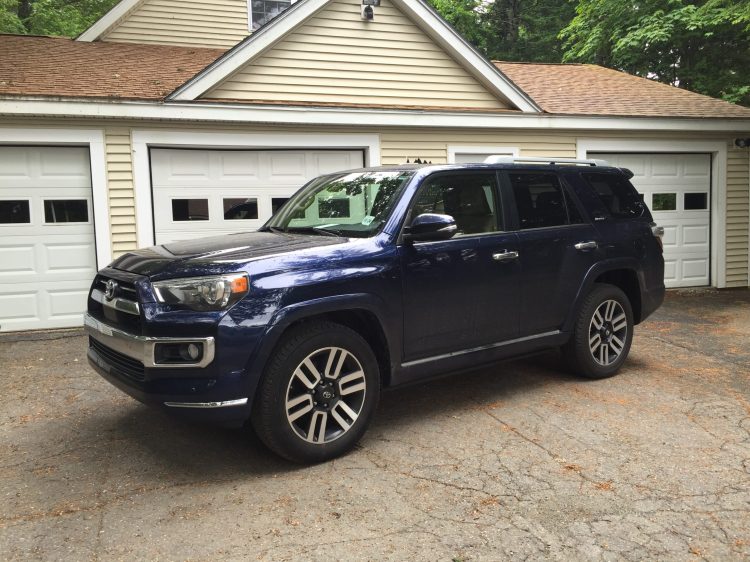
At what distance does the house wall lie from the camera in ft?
27.6

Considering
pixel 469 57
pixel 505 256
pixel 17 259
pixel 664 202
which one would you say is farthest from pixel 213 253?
pixel 664 202

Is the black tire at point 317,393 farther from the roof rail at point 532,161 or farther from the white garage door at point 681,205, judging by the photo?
the white garage door at point 681,205

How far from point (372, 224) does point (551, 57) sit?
85.0ft

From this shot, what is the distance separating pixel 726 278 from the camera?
38.2 ft

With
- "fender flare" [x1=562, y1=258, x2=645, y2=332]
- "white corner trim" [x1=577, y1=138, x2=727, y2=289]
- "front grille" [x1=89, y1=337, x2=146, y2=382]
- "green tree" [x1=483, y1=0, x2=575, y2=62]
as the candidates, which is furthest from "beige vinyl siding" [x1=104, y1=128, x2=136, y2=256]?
"green tree" [x1=483, y1=0, x2=575, y2=62]

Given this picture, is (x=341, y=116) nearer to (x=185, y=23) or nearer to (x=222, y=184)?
(x=222, y=184)

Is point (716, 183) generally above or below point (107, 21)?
below

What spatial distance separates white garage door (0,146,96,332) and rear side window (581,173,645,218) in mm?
6295

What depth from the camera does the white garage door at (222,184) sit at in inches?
344

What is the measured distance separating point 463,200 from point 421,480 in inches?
84.0

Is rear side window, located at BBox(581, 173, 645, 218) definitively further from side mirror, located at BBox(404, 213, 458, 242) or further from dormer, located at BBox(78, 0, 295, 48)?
dormer, located at BBox(78, 0, 295, 48)

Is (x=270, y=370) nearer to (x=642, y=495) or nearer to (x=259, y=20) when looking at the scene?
(x=642, y=495)

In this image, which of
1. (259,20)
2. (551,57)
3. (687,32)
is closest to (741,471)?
(259,20)

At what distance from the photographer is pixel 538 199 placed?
210 inches
